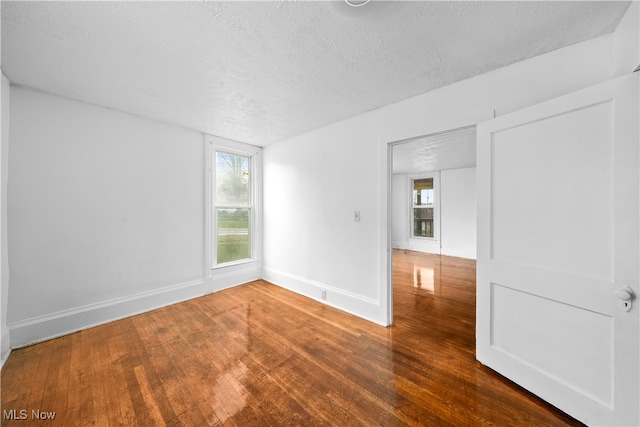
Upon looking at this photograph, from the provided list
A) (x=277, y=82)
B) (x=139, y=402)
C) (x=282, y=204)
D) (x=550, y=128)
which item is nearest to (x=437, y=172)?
(x=282, y=204)

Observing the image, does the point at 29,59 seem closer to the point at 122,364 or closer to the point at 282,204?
the point at 122,364

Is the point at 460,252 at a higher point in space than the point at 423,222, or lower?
lower

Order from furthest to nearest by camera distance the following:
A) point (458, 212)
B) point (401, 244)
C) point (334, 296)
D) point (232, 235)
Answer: point (401, 244), point (458, 212), point (232, 235), point (334, 296)

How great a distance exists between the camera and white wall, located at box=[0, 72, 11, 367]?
81.2 inches

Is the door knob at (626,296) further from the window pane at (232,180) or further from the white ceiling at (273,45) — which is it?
the window pane at (232,180)

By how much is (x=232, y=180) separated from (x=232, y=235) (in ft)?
3.21

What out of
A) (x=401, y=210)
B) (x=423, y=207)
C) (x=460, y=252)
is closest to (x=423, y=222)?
(x=423, y=207)

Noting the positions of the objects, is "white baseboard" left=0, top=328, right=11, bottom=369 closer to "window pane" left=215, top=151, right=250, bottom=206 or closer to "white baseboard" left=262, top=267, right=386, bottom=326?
"window pane" left=215, top=151, right=250, bottom=206

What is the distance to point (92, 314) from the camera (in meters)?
2.63

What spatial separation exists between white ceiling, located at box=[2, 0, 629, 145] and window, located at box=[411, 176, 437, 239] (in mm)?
5633

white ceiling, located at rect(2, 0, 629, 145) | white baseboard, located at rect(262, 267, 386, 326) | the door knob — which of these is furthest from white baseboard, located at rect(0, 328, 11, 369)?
the door knob

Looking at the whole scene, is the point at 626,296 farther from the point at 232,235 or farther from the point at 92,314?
the point at 92,314

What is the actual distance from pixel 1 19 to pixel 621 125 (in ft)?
12.4
